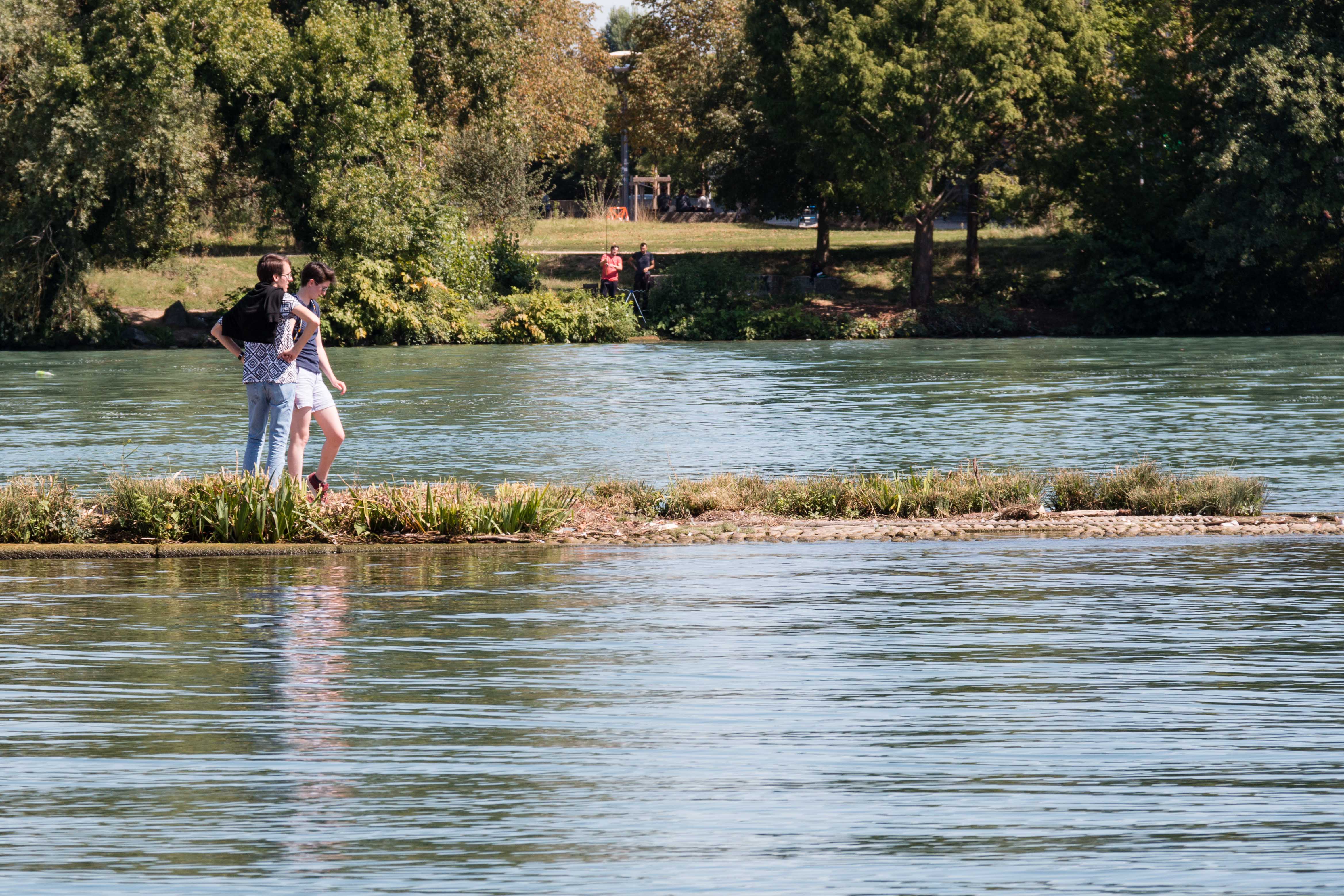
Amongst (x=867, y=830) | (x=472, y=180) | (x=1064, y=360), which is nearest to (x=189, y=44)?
(x=472, y=180)

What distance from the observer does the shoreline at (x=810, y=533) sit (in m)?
13.1

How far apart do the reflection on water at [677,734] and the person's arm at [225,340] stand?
2651 mm

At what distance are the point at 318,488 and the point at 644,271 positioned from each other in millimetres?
42616

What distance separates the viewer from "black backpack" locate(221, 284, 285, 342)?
45.1ft

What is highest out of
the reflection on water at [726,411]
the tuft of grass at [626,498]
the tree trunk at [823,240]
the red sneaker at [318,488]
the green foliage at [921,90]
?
the green foliage at [921,90]

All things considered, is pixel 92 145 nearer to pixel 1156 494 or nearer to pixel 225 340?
pixel 225 340

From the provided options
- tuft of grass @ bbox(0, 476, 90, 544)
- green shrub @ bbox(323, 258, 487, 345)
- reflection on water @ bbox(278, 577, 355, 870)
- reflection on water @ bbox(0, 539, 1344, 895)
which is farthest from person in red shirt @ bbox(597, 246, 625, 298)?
reflection on water @ bbox(278, 577, 355, 870)

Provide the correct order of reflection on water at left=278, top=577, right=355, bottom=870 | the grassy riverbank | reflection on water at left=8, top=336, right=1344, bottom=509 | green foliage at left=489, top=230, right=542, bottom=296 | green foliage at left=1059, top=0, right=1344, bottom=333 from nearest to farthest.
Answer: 1. reflection on water at left=278, top=577, right=355, bottom=870
2. reflection on water at left=8, top=336, right=1344, bottom=509
3. green foliage at left=1059, top=0, right=1344, bottom=333
4. the grassy riverbank
5. green foliage at left=489, top=230, right=542, bottom=296

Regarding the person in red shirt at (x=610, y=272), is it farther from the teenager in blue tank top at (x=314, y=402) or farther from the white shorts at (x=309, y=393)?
the white shorts at (x=309, y=393)

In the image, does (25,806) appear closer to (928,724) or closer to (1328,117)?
(928,724)

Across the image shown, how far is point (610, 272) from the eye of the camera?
5519 centimetres

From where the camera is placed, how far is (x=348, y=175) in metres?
50.5

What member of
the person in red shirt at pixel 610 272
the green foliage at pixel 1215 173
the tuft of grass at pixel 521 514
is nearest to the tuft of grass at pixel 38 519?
the tuft of grass at pixel 521 514

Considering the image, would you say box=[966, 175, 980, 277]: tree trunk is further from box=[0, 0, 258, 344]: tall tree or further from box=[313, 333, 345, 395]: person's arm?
Answer: box=[313, 333, 345, 395]: person's arm
